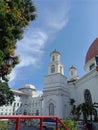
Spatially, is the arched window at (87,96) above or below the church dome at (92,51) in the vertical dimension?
below

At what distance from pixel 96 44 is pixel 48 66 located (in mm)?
13402

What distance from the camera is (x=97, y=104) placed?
34938 mm

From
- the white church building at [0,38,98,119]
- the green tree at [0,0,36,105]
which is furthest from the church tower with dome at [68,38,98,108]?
the green tree at [0,0,36,105]

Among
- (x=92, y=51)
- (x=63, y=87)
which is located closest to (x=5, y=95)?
(x=63, y=87)

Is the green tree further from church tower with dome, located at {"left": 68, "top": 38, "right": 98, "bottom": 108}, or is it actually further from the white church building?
the white church building

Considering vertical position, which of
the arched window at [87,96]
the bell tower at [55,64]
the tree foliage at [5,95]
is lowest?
the tree foliage at [5,95]

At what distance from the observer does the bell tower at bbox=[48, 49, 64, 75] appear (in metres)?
46.0

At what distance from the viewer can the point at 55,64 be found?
4653cm

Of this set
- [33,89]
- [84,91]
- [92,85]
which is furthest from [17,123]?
[33,89]

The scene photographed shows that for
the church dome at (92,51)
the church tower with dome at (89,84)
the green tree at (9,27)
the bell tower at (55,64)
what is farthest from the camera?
the bell tower at (55,64)

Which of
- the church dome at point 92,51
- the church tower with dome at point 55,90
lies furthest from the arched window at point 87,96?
the church dome at point 92,51

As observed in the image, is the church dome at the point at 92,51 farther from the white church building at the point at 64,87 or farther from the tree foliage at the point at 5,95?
the tree foliage at the point at 5,95

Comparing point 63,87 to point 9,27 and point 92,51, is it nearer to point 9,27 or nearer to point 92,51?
point 92,51

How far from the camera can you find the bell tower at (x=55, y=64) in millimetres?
46019
